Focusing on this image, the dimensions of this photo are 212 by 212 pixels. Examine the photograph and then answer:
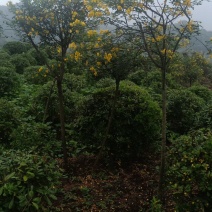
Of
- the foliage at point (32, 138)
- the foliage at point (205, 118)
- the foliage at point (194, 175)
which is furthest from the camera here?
the foliage at point (205, 118)

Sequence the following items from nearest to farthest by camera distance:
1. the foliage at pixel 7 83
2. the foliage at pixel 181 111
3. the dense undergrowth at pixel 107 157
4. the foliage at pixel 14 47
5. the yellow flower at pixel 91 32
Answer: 1. the dense undergrowth at pixel 107 157
2. the yellow flower at pixel 91 32
3. the foliage at pixel 181 111
4. the foliage at pixel 7 83
5. the foliage at pixel 14 47

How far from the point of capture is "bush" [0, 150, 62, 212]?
2627 millimetres

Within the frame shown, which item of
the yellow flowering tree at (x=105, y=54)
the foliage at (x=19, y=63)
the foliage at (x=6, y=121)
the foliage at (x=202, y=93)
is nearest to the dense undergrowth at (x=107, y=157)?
the foliage at (x=6, y=121)

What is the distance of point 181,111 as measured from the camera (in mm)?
7312

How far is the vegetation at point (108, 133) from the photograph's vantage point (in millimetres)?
3133

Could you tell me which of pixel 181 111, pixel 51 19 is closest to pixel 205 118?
pixel 181 111

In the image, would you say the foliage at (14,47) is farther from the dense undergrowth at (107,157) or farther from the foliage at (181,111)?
the foliage at (181,111)

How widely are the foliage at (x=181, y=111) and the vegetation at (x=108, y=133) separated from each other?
100 centimetres

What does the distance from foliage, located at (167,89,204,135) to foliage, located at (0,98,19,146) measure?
3.73 meters

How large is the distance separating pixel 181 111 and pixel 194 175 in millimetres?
4310

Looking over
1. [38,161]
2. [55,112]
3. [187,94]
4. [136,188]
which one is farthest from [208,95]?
[38,161]

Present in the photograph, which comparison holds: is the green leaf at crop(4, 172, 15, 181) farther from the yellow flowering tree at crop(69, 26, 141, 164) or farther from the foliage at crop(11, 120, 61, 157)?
the foliage at crop(11, 120, 61, 157)

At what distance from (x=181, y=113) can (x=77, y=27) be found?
401cm

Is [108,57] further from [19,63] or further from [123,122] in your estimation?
[19,63]
